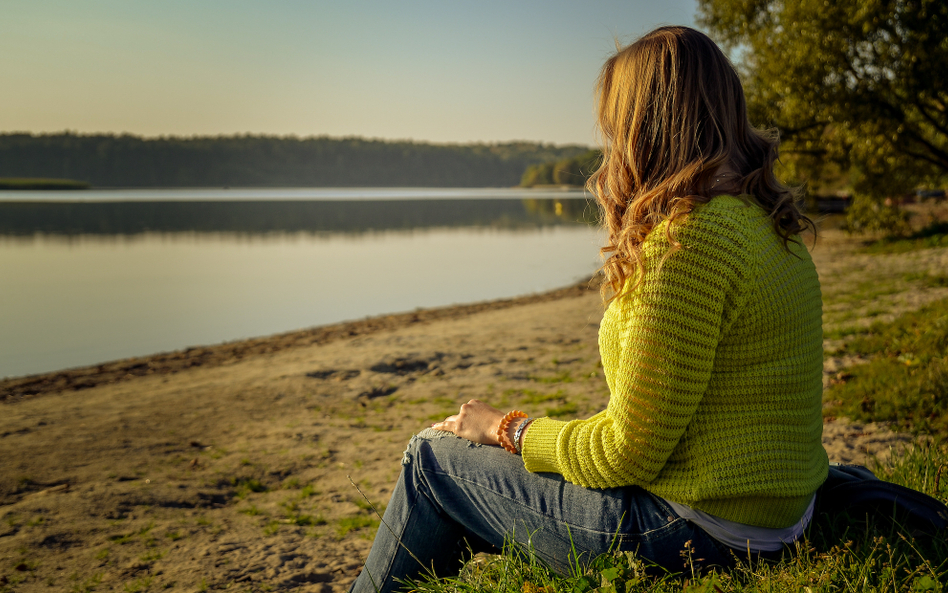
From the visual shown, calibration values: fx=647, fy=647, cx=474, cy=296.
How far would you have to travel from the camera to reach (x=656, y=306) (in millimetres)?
1411

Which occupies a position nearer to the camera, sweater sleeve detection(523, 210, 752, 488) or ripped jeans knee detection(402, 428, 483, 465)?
sweater sleeve detection(523, 210, 752, 488)

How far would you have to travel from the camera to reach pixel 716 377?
148 cm

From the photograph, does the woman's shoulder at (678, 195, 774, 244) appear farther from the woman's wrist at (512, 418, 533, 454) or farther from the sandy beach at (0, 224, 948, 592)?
the sandy beach at (0, 224, 948, 592)

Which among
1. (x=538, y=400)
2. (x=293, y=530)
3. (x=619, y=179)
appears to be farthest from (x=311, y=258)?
(x=619, y=179)

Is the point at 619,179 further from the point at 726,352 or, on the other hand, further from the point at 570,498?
the point at 570,498

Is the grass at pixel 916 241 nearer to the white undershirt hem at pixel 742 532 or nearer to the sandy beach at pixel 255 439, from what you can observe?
the sandy beach at pixel 255 439

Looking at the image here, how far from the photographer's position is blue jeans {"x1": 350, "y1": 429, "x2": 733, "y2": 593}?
5.18ft

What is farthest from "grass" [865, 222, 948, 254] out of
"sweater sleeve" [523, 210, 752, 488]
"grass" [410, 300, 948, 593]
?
"sweater sleeve" [523, 210, 752, 488]

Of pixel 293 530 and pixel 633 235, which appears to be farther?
pixel 293 530

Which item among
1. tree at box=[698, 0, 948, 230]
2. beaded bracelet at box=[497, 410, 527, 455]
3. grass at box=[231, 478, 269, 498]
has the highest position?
tree at box=[698, 0, 948, 230]

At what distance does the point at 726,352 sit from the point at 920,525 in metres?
0.90

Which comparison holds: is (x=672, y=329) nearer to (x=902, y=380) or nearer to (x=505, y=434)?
(x=505, y=434)

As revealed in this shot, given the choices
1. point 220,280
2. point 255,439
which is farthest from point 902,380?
point 220,280

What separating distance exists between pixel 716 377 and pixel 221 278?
Answer: 1795 cm
